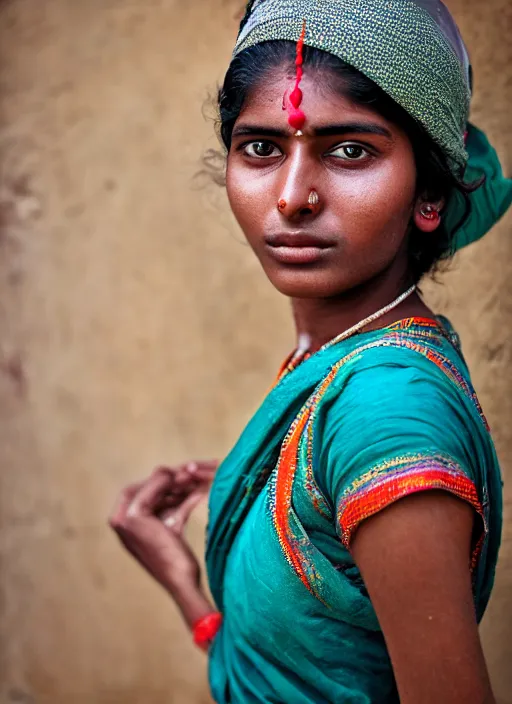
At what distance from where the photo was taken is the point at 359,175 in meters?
1.15

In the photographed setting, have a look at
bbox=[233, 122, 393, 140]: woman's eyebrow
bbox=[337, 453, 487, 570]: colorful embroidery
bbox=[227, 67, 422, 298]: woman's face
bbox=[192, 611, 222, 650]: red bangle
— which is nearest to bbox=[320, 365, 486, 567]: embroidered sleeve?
bbox=[337, 453, 487, 570]: colorful embroidery

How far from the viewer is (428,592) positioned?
96cm

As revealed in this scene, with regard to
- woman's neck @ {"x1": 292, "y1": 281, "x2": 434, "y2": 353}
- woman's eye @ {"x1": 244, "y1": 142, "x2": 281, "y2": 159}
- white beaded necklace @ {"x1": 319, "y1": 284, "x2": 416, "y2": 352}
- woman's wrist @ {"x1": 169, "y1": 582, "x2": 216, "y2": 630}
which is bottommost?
woman's wrist @ {"x1": 169, "y1": 582, "x2": 216, "y2": 630}

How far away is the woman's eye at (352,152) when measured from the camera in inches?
45.3

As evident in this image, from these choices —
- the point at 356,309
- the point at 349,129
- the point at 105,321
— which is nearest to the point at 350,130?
the point at 349,129

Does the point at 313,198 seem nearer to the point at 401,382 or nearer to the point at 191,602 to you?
the point at 401,382

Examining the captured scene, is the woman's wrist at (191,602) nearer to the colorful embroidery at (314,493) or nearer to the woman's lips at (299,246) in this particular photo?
the colorful embroidery at (314,493)

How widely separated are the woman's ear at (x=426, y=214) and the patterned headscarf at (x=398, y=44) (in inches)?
2.2

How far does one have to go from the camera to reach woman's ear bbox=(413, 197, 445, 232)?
1.26 metres

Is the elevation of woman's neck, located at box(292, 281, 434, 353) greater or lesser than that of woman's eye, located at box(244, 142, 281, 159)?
lesser

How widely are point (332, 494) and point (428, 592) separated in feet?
0.52

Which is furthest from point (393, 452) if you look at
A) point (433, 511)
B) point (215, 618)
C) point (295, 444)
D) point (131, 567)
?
point (131, 567)

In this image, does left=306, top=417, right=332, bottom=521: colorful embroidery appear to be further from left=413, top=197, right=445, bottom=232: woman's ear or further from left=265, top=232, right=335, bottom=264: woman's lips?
left=413, top=197, right=445, bottom=232: woman's ear

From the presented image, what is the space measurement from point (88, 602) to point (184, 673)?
370 mm
